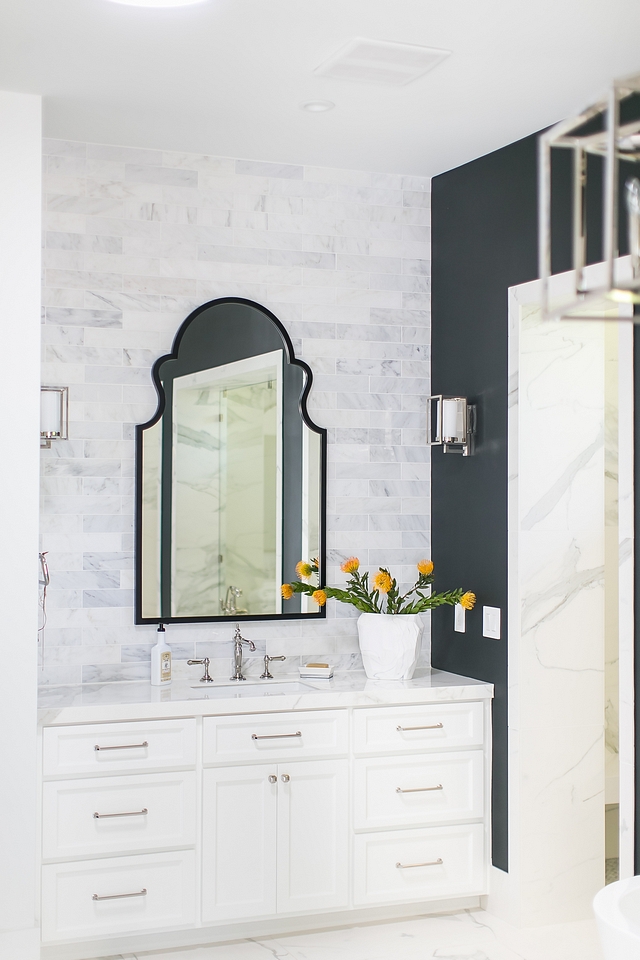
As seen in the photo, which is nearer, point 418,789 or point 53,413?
point 53,413

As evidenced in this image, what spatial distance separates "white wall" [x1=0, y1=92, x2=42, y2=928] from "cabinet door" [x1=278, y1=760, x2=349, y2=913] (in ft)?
2.84

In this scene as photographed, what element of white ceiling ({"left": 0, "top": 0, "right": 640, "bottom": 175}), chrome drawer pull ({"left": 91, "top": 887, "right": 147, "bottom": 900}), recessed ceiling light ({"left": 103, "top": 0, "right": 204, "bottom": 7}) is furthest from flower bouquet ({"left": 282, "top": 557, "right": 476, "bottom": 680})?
recessed ceiling light ({"left": 103, "top": 0, "right": 204, "bottom": 7})

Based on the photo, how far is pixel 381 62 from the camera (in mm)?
3000

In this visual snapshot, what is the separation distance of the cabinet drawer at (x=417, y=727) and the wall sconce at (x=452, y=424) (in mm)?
1016

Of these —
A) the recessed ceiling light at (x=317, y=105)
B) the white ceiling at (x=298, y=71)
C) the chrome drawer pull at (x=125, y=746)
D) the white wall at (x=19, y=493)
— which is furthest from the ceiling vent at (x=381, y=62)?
the chrome drawer pull at (x=125, y=746)

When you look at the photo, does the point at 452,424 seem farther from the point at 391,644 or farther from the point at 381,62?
the point at 381,62

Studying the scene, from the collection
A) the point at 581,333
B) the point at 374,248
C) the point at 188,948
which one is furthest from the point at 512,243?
the point at 188,948

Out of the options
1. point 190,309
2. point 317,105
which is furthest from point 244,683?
point 317,105

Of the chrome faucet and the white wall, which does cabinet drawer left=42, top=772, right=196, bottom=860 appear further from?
the chrome faucet

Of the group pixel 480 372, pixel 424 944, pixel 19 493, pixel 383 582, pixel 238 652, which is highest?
pixel 480 372

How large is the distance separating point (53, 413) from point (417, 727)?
5.83 ft

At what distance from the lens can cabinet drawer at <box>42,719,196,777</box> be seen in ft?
10.6

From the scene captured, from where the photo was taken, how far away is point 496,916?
370 centimetres

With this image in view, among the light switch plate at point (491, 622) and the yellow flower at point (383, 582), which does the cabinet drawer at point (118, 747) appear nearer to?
the yellow flower at point (383, 582)
